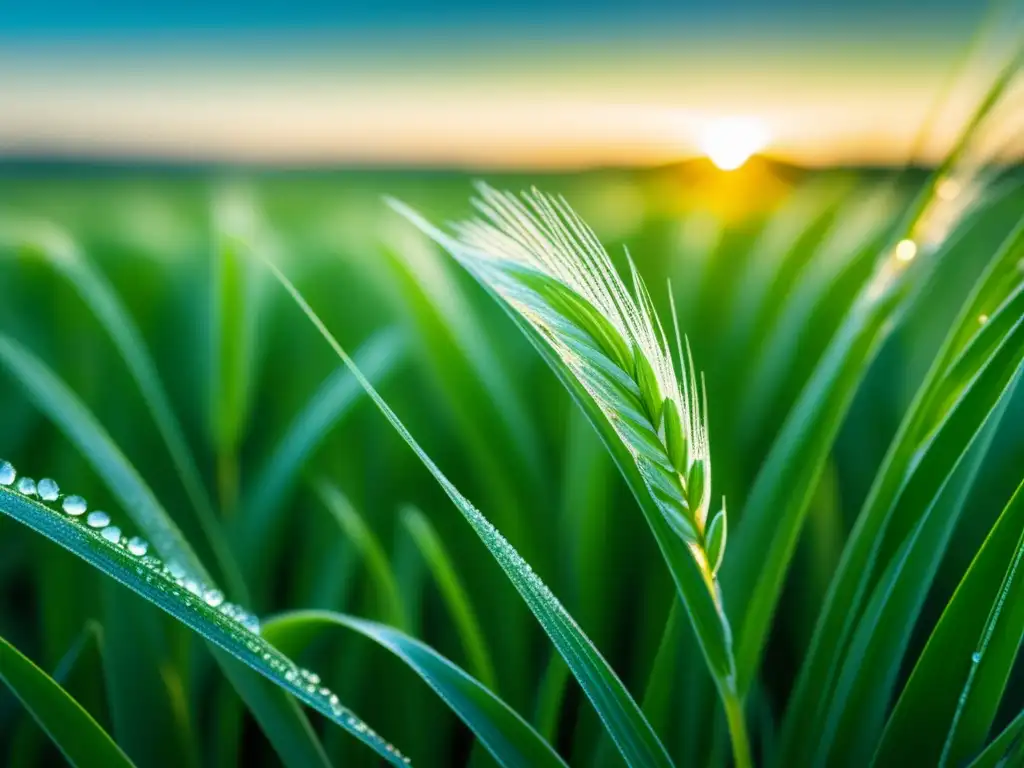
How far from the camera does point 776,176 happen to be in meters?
1.75

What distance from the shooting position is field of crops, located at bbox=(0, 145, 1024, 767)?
356 millimetres

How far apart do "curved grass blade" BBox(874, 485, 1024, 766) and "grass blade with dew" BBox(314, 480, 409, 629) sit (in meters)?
0.33

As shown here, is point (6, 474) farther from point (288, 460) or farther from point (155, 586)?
point (288, 460)

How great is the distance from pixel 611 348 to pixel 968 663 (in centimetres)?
28

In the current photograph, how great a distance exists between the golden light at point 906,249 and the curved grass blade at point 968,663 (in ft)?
0.76

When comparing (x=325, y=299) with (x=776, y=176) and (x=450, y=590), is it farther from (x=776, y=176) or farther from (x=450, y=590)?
(x=776, y=176)

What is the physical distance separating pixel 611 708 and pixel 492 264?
0.66ft

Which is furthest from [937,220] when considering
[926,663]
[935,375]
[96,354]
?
[96,354]

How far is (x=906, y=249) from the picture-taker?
0.58 metres

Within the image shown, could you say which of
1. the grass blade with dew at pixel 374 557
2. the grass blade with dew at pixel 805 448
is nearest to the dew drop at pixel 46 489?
the grass blade with dew at pixel 374 557

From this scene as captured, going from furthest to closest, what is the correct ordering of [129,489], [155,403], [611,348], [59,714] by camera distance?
[155,403] → [129,489] → [59,714] → [611,348]

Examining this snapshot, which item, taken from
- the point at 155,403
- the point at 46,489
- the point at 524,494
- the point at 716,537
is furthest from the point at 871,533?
the point at 155,403

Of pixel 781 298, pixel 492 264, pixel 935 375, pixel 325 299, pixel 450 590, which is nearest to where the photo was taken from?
pixel 492 264

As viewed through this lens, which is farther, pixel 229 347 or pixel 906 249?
pixel 229 347
